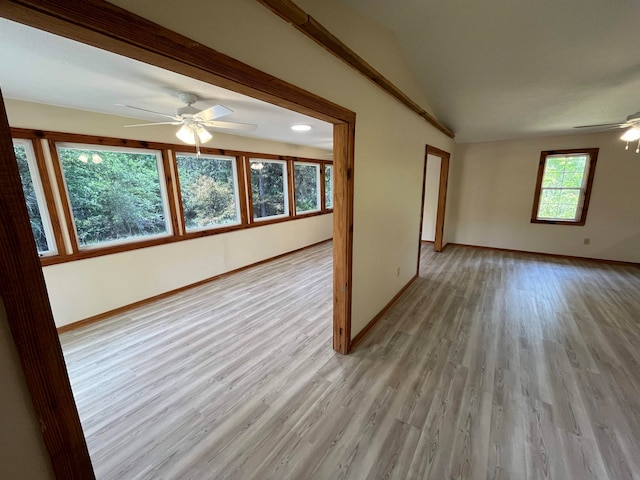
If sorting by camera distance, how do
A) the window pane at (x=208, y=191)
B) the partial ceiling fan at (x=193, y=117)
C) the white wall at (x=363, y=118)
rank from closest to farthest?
the white wall at (x=363, y=118) < the partial ceiling fan at (x=193, y=117) < the window pane at (x=208, y=191)

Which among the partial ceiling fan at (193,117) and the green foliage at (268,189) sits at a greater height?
the partial ceiling fan at (193,117)

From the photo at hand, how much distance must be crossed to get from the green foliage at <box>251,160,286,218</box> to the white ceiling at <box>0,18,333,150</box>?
1763mm

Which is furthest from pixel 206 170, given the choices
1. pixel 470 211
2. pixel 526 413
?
pixel 470 211

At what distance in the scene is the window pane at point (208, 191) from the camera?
376 cm

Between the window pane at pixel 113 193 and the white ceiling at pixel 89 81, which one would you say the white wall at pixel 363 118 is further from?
the window pane at pixel 113 193

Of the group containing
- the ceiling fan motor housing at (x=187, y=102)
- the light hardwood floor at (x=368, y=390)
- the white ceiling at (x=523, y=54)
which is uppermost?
the white ceiling at (x=523, y=54)

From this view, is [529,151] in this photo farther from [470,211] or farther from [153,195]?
[153,195]

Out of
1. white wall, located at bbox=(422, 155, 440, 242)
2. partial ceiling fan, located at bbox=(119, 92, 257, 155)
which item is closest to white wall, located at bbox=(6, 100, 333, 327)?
partial ceiling fan, located at bbox=(119, 92, 257, 155)

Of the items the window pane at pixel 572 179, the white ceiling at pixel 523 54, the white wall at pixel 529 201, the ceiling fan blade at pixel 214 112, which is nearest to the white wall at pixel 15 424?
the ceiling fan blade at pixel 214 112

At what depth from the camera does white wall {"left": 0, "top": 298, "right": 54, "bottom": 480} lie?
64cm

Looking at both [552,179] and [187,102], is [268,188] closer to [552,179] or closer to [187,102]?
[187,102]

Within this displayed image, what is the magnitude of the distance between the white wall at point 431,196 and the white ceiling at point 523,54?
6.95ft

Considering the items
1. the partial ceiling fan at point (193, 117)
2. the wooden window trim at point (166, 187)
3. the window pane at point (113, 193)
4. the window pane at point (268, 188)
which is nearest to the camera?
the partial ceiling fan at point (193, 117)

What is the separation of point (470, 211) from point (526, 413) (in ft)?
16.7
